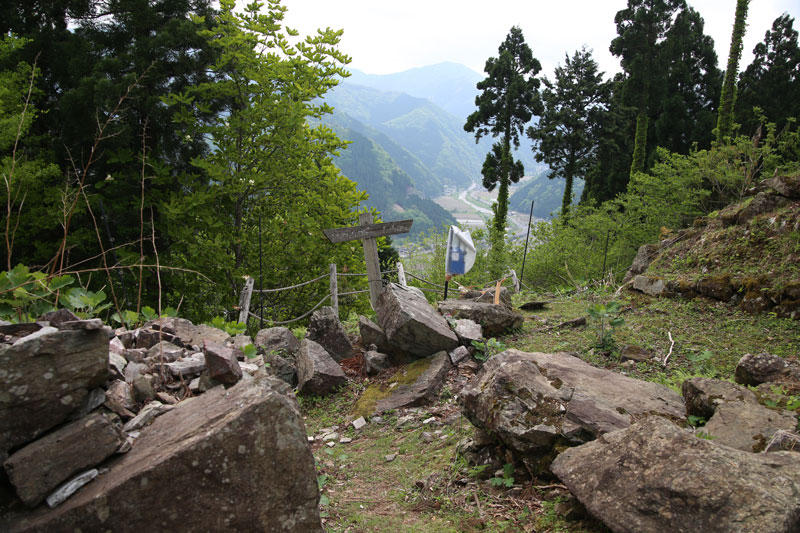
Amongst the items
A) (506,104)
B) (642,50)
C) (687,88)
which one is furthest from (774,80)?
(506,104)

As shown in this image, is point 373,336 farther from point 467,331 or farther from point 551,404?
point 551,404

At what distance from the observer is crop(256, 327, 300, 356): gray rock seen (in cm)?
686

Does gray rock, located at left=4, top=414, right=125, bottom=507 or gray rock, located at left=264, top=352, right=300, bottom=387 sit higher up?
gray rock, located at left=4, top=414, right=125, bottom=507

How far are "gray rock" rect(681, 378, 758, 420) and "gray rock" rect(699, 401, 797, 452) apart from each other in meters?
0.10

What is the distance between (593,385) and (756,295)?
4.99 meters

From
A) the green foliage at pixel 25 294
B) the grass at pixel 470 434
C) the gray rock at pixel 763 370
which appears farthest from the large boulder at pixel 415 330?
the green foliage at pixel 25 294

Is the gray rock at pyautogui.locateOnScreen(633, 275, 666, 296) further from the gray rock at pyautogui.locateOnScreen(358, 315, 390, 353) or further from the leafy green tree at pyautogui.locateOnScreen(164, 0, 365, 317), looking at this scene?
the leafy green tree at pyautogui.locateOnScreen(164, 0, 365, 317)

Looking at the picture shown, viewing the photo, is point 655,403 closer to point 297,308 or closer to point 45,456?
point 45,456

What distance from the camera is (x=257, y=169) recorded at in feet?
33.9

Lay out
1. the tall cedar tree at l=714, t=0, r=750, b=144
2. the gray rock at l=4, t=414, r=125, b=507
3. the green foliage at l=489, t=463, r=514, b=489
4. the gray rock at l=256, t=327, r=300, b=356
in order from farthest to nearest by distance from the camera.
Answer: the tall cedar tree at l=714, t=0, r=750, b=144 < the gray rock at l=256, t=327, r=300, b=356 < the green foliage at l=489, t=463, r=514, b=489 < the gray rock at l=4, t=414, r=125, b=507

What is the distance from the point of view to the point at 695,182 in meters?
18.0

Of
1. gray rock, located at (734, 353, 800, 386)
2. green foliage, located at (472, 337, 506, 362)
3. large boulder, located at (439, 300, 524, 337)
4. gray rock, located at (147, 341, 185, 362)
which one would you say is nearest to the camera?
gray rock, located at (147, 341, 185, 362)

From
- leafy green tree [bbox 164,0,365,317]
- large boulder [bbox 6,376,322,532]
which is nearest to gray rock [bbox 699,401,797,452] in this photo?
large boulder [bbox 6,376,322,532]

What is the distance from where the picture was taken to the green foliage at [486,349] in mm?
5807
